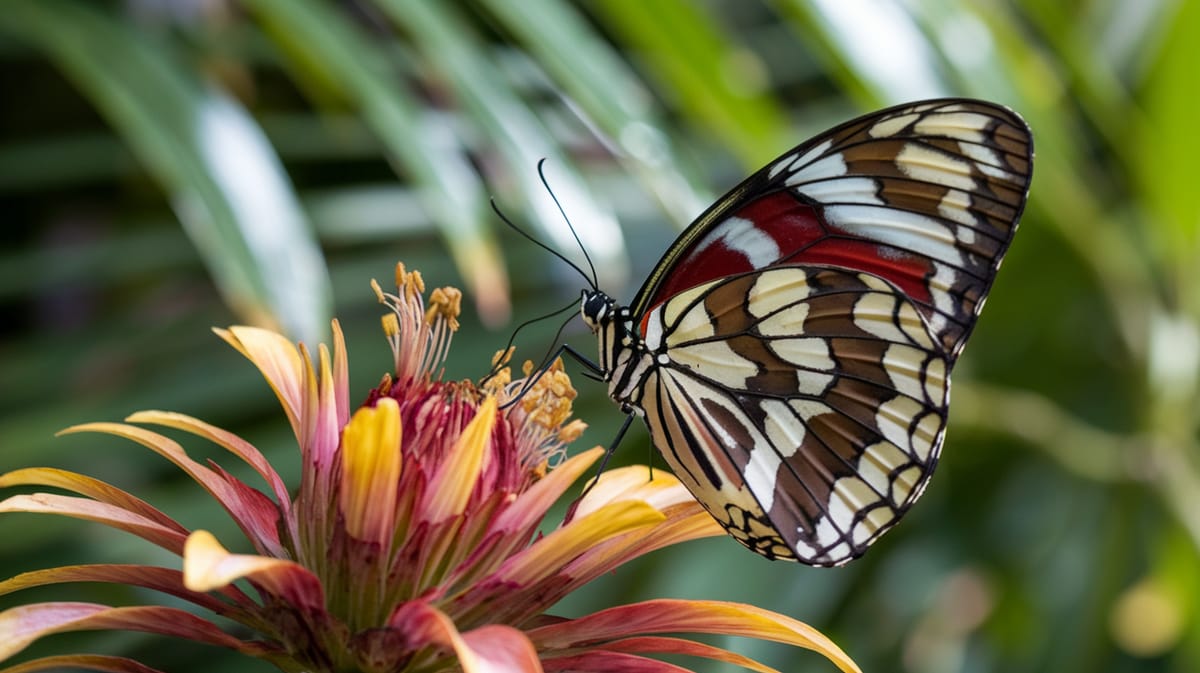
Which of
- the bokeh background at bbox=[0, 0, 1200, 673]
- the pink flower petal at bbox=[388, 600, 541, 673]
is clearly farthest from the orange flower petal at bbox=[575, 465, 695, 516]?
the bokeh background at bbox=[0, 0, 1200, 673]

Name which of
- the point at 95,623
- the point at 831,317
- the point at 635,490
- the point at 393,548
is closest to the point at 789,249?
the point at 831,317

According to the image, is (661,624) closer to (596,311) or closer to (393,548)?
(393,548)

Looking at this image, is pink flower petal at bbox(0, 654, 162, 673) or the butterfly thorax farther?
the butterfly thorax

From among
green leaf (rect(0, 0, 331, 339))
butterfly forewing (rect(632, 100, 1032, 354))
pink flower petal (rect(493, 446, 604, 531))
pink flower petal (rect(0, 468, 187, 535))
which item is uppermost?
green leaf (rect(0, 0, 331, 339))

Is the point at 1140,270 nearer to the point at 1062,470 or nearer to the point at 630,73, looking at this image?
the point at 1062,470

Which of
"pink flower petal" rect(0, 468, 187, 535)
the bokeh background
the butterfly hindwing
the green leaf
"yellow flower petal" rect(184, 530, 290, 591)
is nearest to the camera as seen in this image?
"yellow flower petal" rect(184, 530, 290, 591)

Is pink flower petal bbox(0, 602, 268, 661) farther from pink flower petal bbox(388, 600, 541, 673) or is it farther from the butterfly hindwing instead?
the butterfly hindwing

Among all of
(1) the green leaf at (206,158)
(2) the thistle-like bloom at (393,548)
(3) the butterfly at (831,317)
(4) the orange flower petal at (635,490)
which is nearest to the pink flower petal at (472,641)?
(2) the thistle-like bloom at (393,548)

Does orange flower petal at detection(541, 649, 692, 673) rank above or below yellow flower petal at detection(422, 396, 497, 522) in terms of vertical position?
below
